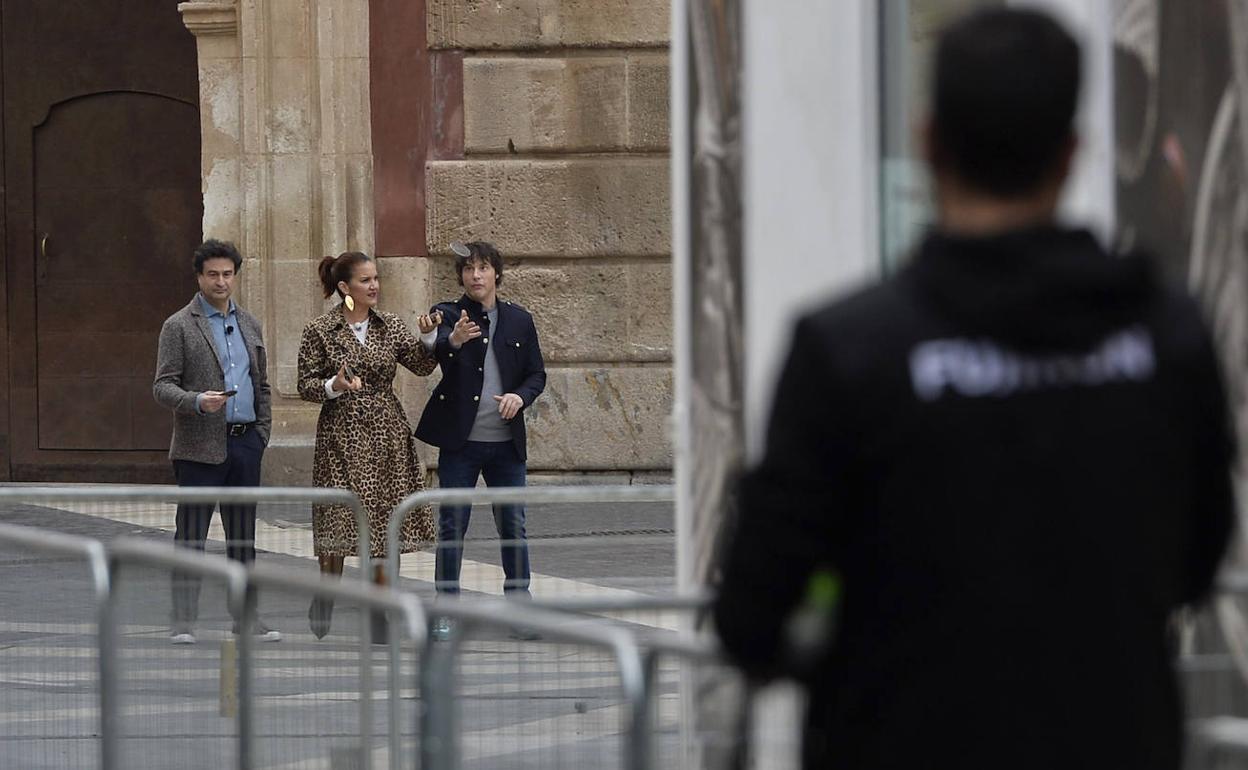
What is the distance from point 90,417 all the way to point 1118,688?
14.4 meters

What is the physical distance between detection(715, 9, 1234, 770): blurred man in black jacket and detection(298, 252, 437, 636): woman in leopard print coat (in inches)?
278

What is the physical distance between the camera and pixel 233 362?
9688mm

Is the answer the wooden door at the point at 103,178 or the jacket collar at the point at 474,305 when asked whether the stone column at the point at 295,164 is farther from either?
the jacket collar at the point at 474,305

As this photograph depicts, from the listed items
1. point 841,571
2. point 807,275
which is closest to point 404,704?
point 807,275

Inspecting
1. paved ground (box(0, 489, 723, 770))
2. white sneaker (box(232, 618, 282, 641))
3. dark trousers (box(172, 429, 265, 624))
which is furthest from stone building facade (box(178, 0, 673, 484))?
white sneaker (box(232, 618, 282, 641))

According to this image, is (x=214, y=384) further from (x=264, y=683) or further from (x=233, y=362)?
(x=264, y=683)

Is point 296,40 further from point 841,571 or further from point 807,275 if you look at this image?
point 841,571

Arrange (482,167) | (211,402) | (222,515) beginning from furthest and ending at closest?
1. (482,167)
2. (211,402)
3. (222,515)

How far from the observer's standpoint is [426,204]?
1491cm

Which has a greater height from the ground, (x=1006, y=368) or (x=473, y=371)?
(x=1006, y=368)

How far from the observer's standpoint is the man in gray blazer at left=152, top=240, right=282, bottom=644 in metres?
9.52

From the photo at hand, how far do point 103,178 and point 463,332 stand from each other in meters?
7.04

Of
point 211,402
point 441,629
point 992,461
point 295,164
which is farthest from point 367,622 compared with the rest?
point 295,164

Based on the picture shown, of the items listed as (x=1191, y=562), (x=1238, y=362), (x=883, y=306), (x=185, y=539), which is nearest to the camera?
(x=883, y=306)
